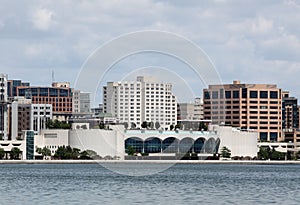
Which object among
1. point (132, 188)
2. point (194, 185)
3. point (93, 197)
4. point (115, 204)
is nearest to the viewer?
point (115, 204)

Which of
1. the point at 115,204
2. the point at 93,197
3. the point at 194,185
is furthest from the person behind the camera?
Result: the point at 194,185

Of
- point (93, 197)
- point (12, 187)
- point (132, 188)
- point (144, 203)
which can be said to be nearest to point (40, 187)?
point (12, 187)

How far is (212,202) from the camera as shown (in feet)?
248

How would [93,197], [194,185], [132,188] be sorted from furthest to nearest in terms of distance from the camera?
1. [194,185]
2. [132,188]
3. [93,197]

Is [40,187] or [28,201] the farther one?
[40,187]

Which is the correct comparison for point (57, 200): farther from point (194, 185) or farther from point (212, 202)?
point (194, 185)

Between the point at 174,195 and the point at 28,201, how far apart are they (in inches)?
571

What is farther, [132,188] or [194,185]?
[194,185]

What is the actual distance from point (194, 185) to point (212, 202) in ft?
85.2

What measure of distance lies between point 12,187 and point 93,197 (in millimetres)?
17173

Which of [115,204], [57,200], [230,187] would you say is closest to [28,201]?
[57,200]

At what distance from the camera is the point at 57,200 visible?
75.7m

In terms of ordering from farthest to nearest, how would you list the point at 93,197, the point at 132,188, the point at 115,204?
the point at 132,188
the point at 93,197
the point at 115,204

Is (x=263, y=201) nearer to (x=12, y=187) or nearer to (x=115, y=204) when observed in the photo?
(x=115, y=204)
